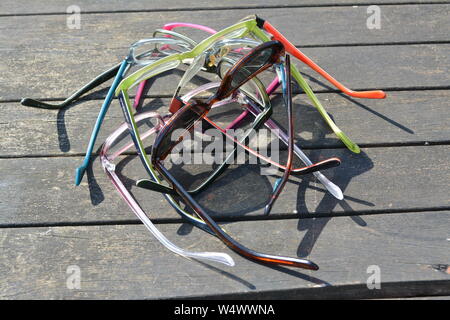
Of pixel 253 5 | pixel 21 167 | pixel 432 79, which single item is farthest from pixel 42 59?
pixel 432 79

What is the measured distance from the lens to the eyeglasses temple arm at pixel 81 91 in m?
1.07

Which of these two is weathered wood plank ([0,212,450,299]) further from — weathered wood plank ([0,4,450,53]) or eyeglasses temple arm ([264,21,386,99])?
weathered wood plank ([0,4,450,53])

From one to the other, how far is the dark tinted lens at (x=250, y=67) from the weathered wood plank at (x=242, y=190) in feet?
0.52

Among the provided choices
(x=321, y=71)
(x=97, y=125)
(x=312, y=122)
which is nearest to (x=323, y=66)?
(x=321, y=71)

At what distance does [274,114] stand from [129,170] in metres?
0.31

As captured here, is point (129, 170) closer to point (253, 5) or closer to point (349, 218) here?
point (349, 218)

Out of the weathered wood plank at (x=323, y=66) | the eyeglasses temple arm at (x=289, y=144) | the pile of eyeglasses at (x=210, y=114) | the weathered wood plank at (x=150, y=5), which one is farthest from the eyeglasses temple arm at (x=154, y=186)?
the weathered wood plank at (x=150, y=5)

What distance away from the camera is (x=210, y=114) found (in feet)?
3.47

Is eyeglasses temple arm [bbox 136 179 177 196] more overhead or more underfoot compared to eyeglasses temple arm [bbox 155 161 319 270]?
more overhead

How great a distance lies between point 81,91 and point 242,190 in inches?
16.4

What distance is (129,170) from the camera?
95 cm

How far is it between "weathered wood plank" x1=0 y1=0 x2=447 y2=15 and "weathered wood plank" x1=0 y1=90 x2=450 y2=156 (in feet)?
1.26

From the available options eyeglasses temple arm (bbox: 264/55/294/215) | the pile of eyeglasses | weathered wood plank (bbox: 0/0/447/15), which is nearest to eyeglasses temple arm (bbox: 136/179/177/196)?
the pile of eyeglasses

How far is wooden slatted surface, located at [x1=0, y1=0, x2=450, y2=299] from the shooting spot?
78 cm
